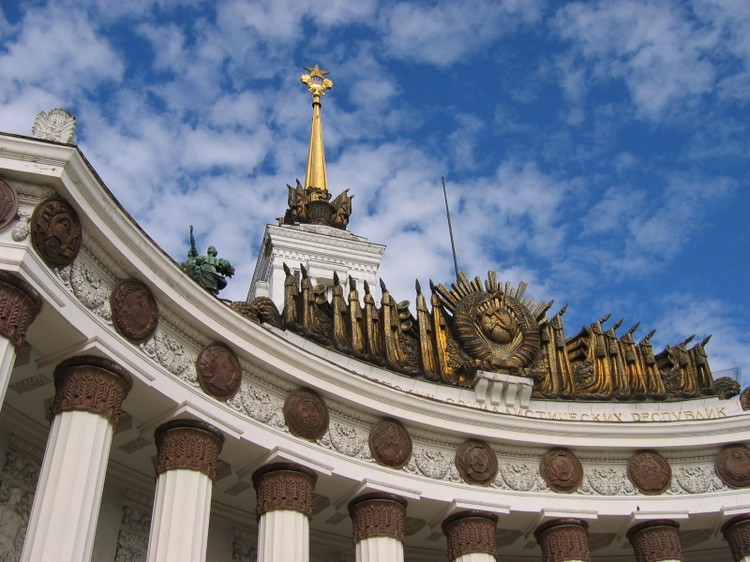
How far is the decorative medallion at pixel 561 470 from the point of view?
682 inches

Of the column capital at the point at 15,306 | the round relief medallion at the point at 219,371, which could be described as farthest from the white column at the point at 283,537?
the column capital at the point at 15,306

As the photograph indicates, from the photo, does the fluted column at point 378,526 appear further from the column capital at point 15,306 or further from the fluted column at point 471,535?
the column capital at point 15,306

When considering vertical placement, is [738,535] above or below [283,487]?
above

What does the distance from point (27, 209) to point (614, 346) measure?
44.5ft

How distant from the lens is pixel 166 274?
13.0 meters

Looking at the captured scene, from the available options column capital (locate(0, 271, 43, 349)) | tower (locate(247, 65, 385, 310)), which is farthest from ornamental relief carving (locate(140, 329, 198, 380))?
tower (locate(247, 65, 385, 310))

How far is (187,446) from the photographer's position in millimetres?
12945

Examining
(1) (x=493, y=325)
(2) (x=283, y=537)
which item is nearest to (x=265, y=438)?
(2) (x=283, y=537)

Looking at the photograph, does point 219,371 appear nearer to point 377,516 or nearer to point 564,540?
point 377,516

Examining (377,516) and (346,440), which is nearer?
(377,516)

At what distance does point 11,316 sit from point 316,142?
2516cm

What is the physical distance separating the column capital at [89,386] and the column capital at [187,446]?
136cm

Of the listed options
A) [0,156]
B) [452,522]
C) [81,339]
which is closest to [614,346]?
[452,522]

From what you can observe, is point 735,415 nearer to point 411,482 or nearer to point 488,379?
point 488,379
